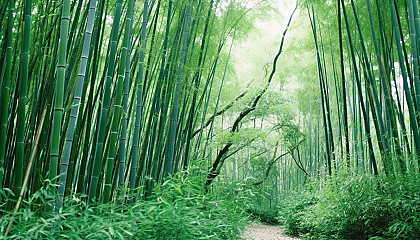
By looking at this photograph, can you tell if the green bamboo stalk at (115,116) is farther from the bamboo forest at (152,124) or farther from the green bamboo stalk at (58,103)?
the green bamboo stalk at (58,103)

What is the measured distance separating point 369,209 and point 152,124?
2.20m

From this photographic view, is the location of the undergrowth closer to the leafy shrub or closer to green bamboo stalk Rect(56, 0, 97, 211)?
green bamboo stalk Rect(56, 0, 97, 211)

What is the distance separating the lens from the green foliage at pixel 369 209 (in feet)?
8.05

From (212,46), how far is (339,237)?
112 inches

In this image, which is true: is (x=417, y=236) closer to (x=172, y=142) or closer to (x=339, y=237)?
(x=339, y=237)

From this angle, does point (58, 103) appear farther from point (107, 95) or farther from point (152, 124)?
point (152, 124)

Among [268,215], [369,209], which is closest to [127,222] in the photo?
[369,209]

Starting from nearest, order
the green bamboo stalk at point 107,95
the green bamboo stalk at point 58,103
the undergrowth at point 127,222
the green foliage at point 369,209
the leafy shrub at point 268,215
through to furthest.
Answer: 1. the undergrowth at point 127,222
2. the green bamboo stalk at point 58,103
3. the green bamboo stalk at point 107,95
4. the green foliage at point 369,209
5. the leafy shrub at point 268,215

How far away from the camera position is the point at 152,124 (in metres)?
2.95

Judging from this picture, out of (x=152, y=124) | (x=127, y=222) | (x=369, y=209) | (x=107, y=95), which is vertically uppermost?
(x=107, y=95)

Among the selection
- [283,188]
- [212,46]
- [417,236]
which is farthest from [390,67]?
[283,188]

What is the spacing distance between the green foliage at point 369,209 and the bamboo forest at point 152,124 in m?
0.02

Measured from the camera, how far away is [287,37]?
297 inches

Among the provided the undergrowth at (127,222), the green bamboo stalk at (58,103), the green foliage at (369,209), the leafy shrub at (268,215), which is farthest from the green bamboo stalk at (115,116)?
the leafy shrub at (268,215)
